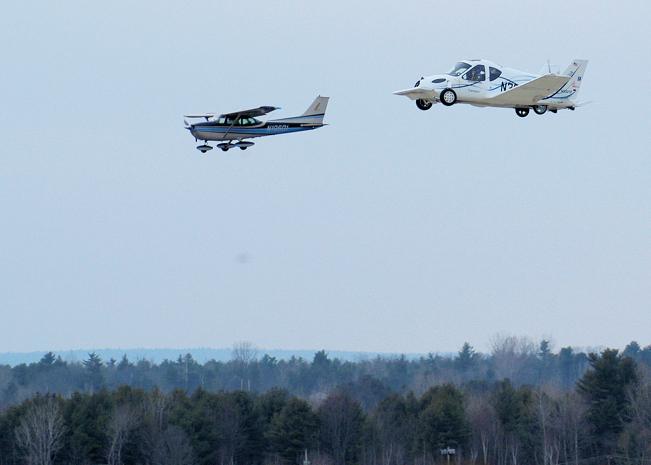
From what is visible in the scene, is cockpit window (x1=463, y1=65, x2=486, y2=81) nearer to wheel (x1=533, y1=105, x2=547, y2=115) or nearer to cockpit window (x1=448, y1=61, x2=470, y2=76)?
cockpit window (x1=448, y1=61, x2=470, y2=76)

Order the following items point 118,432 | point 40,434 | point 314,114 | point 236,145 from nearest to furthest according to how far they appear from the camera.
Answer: point 236,145, point 314,114, point 40,434, point 118,432

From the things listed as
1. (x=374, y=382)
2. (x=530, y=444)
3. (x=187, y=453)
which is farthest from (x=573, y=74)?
(x=374, y=382)

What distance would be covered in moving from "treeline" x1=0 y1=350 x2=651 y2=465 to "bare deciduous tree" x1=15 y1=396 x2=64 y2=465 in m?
0.12

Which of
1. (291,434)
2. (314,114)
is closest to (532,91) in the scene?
(314,114)

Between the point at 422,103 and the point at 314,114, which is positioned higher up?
the point at 314,114

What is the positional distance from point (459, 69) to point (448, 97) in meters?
1.58

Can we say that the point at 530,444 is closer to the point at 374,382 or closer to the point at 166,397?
the point at 166,397

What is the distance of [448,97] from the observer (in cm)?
5703

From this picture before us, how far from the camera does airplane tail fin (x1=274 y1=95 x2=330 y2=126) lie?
79000mm

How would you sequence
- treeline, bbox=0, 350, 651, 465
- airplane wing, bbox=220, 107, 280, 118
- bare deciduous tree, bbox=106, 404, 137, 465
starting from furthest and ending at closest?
1. treeline, bbox=0, 350, 651, 465
2. bare deciduous tree, bbox=106, 404, 137, 465
3. airplane wing, bbox=220, 107, 280, 118

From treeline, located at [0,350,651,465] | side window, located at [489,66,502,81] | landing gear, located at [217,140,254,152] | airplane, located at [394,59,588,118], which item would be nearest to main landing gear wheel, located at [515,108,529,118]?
airplane, located at [394,59,588,118]

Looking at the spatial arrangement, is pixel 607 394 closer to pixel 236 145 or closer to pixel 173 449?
pixel 173 449

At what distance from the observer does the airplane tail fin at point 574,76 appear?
6053cm

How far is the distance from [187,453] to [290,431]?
27.9ft
